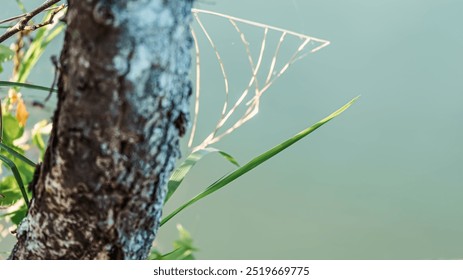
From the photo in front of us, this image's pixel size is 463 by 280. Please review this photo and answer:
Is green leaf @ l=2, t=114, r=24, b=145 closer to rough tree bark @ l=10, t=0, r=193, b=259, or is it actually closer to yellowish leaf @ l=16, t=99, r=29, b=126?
yellowish leaf @ l=16, t=99, r=29, b=126

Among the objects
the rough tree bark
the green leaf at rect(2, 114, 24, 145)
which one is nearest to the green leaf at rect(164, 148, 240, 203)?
the rough tree bark

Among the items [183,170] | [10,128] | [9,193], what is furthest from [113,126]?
[10,128]

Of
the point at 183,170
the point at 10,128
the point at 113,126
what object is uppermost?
the point at 10,128

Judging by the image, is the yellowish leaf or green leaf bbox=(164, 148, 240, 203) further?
the yellowish leaf

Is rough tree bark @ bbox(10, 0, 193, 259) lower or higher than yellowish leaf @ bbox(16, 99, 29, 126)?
lower

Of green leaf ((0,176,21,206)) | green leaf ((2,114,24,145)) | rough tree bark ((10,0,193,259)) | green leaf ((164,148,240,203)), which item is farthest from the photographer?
green leaf ((2,114,24,145))

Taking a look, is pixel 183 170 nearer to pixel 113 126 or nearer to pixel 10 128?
pixel 113 126

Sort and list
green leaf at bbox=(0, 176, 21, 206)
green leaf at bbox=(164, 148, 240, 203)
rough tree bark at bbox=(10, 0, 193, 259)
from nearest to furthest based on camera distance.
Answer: rough tree bark at bbox=(10, 0, 193, 259) < green leaf at bbox=(164, 148, 240, 203) < green leaf at bbox=(0, 176, 21, 206)
